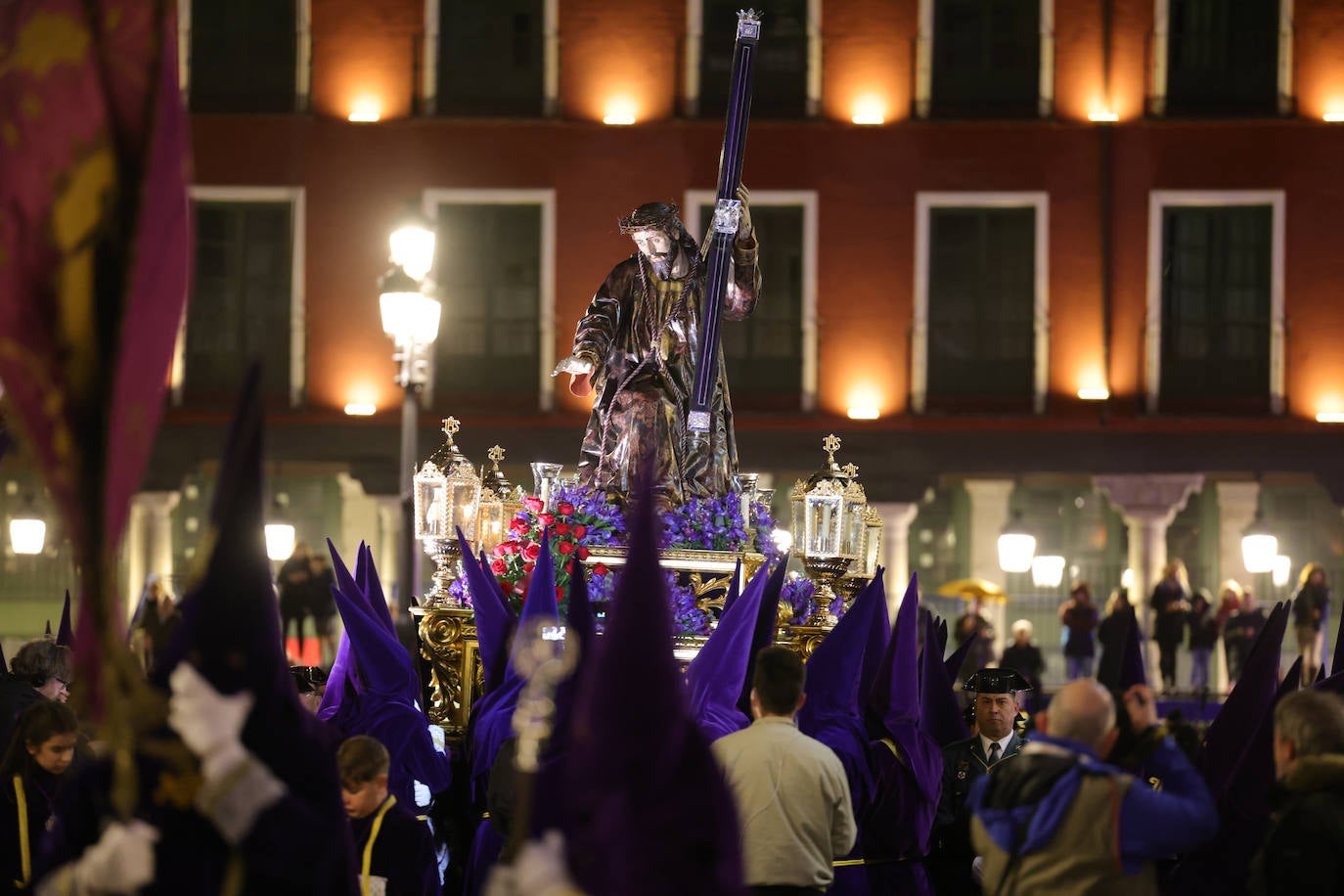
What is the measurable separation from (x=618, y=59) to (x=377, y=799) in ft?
61.6

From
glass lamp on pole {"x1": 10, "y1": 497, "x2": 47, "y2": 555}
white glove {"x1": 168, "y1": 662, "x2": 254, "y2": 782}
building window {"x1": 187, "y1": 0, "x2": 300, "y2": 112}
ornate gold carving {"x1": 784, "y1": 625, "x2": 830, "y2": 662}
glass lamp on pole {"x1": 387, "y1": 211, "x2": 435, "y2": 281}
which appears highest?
building window {"x1": 187, "y1": 0, "x2": 300, "y2": 112}

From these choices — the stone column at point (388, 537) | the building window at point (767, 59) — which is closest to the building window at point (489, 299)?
the stone column at point (388, 537)

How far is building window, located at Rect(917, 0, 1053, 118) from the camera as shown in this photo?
75.8 ft

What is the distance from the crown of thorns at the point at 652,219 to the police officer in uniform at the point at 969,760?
3.06 m

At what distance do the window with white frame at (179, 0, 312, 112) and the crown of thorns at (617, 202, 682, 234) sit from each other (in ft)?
47.9

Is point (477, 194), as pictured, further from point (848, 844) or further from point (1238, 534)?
point (848, 844)

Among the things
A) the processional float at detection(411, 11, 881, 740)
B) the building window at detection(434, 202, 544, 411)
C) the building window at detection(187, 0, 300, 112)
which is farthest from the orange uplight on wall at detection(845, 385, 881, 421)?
the processional float at detection(411, 11, 881, 740)

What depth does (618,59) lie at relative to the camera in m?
23.1

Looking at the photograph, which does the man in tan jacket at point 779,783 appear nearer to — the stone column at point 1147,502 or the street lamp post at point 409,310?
the street lamp post at point 409,310

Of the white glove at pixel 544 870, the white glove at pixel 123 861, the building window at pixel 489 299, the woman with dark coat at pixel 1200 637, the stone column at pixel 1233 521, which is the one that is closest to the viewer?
the white glove at pixel 544 870

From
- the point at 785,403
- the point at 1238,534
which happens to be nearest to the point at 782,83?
the point at 785,403

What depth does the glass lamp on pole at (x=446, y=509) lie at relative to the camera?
32.5 ft

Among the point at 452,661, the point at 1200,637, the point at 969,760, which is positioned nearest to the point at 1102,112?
the point at 1200,637

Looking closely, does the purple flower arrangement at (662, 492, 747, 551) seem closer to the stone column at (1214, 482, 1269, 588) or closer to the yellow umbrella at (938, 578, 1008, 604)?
the yellow umbrella at (938, 578, 1008, 604)
